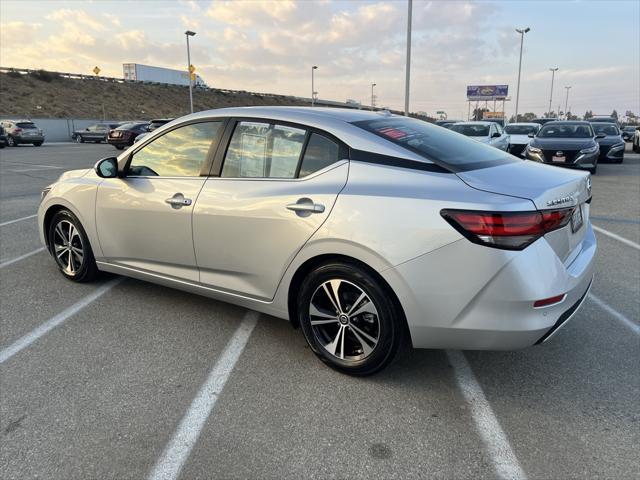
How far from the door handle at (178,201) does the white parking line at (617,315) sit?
3.52 m

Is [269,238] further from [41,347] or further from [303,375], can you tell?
[41,347]

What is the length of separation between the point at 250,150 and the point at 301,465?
211 cm

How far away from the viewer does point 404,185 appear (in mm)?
2820

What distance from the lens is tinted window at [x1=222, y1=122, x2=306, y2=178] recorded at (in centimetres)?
330

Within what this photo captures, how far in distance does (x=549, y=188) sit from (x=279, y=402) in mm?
1958

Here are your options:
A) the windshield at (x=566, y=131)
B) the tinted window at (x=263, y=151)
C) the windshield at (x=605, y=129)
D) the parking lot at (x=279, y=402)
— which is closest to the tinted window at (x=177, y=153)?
the tinted window at (x=263, y=151)

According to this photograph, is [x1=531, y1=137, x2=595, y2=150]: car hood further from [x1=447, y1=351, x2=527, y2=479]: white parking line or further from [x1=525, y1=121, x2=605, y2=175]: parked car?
[x1=447, y1=351, x2=527, y2=479]: white parking line

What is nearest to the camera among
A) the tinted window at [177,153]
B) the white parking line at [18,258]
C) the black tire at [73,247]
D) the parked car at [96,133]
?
the tinted window at [177,153]

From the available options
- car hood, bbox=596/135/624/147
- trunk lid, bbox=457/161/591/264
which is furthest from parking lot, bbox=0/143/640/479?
car hood, bbox=596/135/624/147

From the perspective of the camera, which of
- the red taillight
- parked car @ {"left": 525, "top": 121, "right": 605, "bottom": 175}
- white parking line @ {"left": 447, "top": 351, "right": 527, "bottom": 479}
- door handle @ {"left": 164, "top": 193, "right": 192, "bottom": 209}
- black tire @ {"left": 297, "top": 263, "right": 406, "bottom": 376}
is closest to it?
white parking line @ {"left": 447, "top": 351, "right": 527, "bottom": 479}

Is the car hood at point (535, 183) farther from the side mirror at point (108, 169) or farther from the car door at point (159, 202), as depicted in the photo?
the side mirror at point (108, 169)

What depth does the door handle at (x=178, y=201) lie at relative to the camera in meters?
3.65

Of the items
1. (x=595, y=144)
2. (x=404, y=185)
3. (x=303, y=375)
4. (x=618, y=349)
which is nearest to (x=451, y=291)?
(x=404, y=185)

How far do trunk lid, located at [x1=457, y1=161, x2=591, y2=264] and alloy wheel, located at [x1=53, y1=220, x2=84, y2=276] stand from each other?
3643 mm
